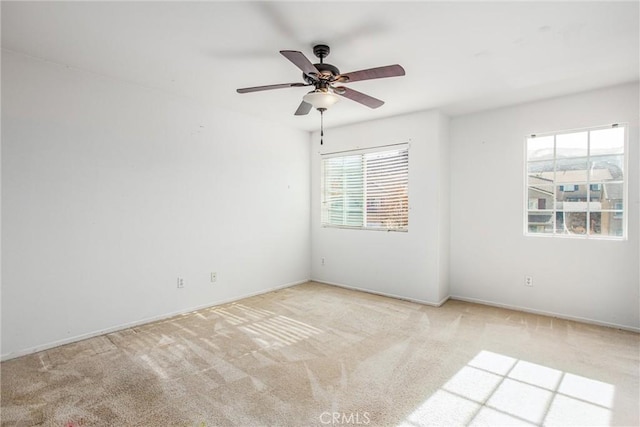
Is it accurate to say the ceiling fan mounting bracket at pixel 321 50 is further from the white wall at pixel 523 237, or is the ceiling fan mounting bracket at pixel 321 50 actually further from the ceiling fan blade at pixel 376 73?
the white wall at pixel 523 237

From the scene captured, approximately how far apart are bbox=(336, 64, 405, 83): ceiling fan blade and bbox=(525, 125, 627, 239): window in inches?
99.8

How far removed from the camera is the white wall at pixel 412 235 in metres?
4.10

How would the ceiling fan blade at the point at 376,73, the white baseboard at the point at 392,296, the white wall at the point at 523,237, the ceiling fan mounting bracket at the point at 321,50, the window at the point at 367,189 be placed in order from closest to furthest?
the ceiling fan blade at the point at 376,73 → the ceiling fan mounting bracket at the point at 321,50 → the white wall at the point at 523,237 → the white baseboard at the point at 392,296 → the window at the point at 367,189

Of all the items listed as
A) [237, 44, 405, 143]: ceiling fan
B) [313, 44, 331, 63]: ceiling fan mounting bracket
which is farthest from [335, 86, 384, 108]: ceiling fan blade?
[313, 44, 331, 63]: ceiling fan mounting bracket

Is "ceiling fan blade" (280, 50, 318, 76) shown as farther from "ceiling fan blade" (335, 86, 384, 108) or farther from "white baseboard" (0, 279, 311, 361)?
"white baseboard" (0, 279, 311, 361)

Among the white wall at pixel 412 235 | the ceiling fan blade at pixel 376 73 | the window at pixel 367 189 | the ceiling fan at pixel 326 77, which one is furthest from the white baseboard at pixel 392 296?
the ceiling fan blade at pixel 376 73

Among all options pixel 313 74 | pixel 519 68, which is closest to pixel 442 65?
pixel 519 68

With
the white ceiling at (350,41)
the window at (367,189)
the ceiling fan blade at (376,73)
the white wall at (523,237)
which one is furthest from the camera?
the window at (367,189)

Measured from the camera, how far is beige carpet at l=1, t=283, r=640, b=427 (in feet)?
6.42

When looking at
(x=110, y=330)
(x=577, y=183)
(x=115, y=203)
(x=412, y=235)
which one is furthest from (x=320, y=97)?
(x=577, y=183)

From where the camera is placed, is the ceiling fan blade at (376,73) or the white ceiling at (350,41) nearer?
the white ceiling at (350,41)

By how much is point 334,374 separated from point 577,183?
3360 millimetres

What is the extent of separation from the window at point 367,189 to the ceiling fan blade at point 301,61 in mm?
2409

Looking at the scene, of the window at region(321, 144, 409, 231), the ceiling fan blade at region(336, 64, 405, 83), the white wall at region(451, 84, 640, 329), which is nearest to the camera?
the ceiling fan blade at region(336, 64, 405, 83)
